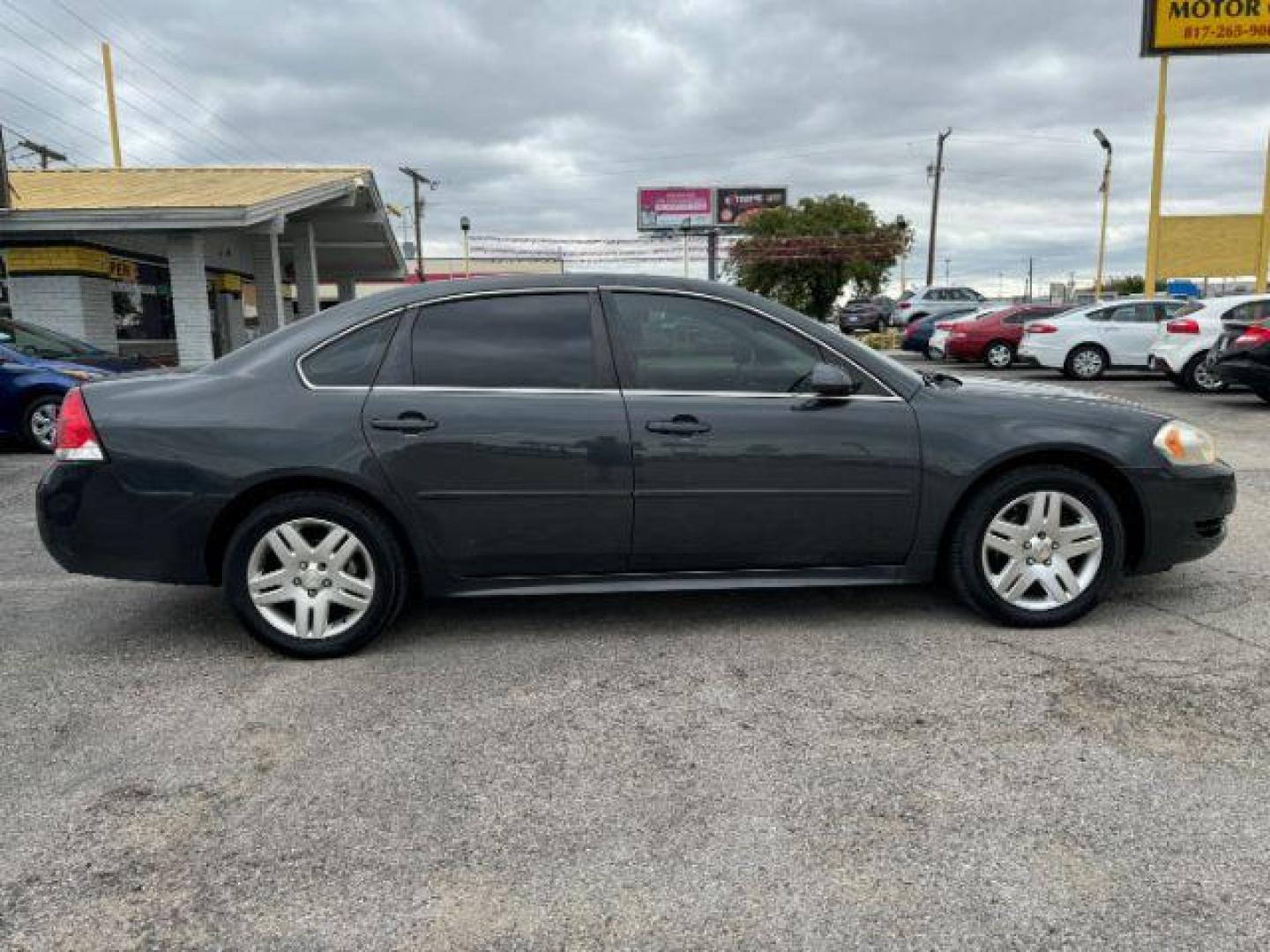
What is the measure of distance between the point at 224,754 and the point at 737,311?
8.39 feet

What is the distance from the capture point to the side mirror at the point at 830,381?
3.95 metres

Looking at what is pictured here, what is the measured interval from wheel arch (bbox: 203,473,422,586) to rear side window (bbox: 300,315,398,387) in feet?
1.30

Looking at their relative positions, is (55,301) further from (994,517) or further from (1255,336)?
(1255,336)

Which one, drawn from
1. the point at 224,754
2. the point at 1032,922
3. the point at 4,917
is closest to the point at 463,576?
the point at 224,754

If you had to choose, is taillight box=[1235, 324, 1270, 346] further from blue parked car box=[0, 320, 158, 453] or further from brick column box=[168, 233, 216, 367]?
brick column box=[168, 233, 216, 367]

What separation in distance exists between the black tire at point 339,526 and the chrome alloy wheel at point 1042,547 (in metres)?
2.47

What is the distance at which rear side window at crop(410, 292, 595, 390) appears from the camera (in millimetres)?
3965

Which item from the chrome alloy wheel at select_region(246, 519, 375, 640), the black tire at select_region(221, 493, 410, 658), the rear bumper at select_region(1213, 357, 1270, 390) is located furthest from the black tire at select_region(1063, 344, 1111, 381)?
the chrome alloy wheel at select_region(246, 519, 375, 640)

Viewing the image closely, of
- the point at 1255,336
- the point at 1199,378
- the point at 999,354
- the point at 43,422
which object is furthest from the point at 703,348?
the point at 999,354

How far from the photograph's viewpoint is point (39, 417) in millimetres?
9641

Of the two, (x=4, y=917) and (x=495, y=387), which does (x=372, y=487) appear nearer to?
(x=495, y=387)

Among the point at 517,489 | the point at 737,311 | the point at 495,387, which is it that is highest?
the point at 737,311

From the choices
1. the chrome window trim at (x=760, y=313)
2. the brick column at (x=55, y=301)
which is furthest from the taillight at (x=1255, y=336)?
the brick column at (x=55, y=301)

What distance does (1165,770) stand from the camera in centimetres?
292
